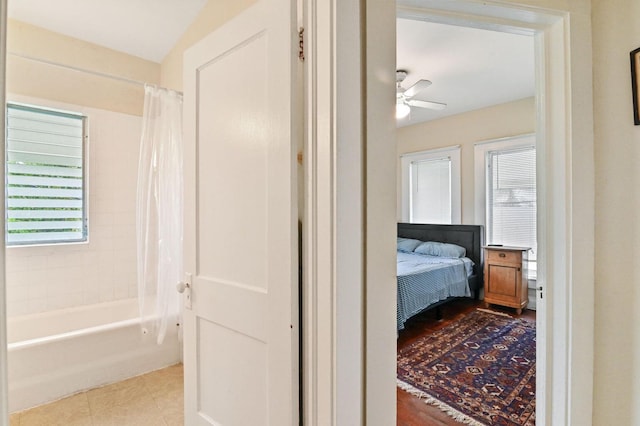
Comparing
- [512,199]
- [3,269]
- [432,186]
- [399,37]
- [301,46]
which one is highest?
[399,37]

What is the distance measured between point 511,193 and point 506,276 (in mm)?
1123

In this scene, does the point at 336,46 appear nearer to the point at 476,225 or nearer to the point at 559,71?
the point at 559,71

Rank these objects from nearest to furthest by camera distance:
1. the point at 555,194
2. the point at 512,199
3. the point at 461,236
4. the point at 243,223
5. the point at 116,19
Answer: the point at 243,223 < the point at 555,194 < the point at 116,19 < the point at 512,199 < the point at 461,236

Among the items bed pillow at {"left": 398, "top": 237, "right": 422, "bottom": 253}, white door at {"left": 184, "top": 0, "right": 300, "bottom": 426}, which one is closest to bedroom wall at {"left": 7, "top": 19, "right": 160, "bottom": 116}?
white door at {"left": 184, "top": 0, "right": 300, "bottom": 426}

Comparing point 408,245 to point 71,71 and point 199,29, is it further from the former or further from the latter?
point 71,71

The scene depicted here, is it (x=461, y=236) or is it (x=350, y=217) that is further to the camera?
(x=461, y=236)

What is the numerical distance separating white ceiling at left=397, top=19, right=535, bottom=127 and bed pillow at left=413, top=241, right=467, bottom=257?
190cm

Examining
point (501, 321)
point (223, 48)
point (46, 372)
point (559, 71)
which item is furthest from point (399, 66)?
point (46, 372)

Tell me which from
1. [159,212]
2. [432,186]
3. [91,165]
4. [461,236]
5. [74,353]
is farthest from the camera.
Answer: [432,186]

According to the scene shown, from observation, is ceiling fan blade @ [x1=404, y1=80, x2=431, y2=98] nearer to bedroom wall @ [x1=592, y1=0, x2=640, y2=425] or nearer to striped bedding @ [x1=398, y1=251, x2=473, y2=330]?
bedroom wall @ [x1=592, y1=0, x2=640, y2=425]

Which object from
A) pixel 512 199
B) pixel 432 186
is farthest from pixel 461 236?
pixel 432 186

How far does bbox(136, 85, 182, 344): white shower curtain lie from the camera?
7.51 ft

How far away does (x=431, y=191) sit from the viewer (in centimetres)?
489

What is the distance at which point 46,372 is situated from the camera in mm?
2025
